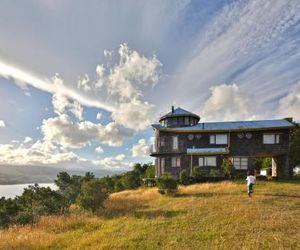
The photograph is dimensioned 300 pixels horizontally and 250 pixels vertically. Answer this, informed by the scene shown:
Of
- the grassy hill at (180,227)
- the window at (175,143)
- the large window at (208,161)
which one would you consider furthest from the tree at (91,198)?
the large window at (208,161)

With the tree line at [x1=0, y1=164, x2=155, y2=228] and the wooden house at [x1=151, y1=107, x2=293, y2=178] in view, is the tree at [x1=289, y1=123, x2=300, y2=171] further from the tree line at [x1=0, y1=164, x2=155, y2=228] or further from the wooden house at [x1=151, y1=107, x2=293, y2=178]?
the tree line at [x1=0, y1=164, x2=155, y2=228]

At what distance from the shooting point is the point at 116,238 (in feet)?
41.3

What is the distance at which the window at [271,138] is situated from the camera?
33.2 m

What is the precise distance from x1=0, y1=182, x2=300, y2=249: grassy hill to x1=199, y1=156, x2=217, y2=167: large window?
13891mm

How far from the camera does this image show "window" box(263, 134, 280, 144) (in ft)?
109

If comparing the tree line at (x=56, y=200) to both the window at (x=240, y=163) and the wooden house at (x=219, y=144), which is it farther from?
the window at (x=240, y=163)

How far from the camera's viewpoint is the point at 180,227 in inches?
531

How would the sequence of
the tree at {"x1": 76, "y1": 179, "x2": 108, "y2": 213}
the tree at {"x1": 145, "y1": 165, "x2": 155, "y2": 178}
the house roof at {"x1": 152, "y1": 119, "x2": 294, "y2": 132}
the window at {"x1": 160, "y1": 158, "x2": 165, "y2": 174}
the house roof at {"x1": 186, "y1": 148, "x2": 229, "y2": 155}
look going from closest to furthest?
the tree at {"x1": 76, "y1": 179, "x2": 108, "y2": 213}, the house roof at {"x1": 152, "y1": 119, "x2": 294, "y2": 132}, the house roof at {"x1": 186, "y1": 148, "x2": 229, "y2": 155}, the window at {"x1": 160, "y1": 158, "x2": 165, "y2": 174}, the tree at {"x1": 145, "y1": 165, "x2": 155, "y2": 178}

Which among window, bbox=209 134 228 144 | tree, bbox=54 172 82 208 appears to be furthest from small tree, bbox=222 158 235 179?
tree, bbox=54 172 82 208

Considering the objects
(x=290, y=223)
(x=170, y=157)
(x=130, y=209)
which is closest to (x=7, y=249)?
(x=130, y=209)

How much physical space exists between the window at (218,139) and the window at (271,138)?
15.8 ft

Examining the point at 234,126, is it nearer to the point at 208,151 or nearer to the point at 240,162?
the point at 240,162

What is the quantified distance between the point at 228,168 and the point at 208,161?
11.5ft

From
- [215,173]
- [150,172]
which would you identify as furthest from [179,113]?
[215,173]
